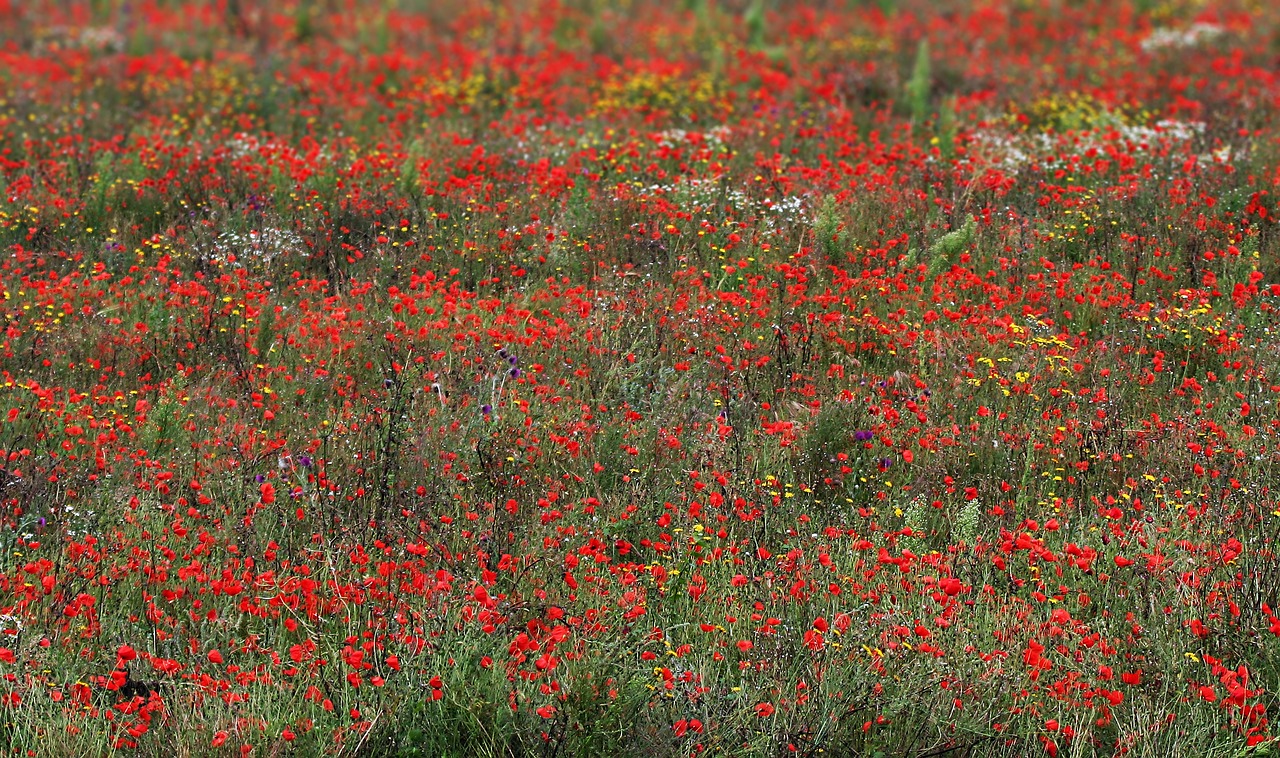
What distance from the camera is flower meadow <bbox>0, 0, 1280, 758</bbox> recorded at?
3828mm

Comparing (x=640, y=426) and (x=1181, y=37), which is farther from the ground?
(x=1181, y=37)

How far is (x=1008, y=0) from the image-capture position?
1658 centimetres

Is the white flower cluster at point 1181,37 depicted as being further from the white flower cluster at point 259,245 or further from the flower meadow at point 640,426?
the white flower cluster at point 259,245

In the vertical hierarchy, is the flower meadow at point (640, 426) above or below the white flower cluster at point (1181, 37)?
below

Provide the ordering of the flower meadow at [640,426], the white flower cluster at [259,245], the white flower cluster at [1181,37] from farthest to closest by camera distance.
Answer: the white flower cluster at [1181,37] < the white flower cluster at [259,245] < the flower meadow at [640,426]

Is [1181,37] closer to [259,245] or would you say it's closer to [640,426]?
[259,245]

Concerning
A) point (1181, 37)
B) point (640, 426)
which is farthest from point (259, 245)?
point (1181, 37)

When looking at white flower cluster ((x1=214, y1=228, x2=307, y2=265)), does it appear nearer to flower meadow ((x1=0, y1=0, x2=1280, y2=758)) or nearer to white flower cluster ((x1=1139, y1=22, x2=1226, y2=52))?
flower meadow ((x1=0, y1=0, x2=1280, y2=758))

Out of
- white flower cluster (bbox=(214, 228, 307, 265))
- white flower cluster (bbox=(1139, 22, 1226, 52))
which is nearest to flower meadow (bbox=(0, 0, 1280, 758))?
white flower cluster (bbox=(214, 228, 307, 265))

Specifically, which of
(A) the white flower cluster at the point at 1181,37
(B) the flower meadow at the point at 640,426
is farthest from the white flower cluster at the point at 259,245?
(A) the white flower cluster at the point at 1181,37

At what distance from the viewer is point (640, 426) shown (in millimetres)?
5578

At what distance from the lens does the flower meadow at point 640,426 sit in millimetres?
3828

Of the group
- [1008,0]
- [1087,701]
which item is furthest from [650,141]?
[1008,0]

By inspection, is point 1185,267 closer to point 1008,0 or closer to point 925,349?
point 925,349
